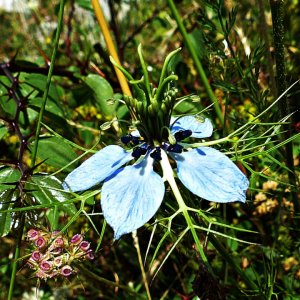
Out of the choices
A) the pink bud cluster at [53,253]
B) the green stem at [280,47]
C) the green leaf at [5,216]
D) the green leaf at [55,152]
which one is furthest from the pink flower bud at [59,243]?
the green stem at [280,47]

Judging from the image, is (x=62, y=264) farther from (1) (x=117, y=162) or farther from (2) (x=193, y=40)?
(2) (x=193, y=40)

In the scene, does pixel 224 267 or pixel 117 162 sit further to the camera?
pixel 224 267

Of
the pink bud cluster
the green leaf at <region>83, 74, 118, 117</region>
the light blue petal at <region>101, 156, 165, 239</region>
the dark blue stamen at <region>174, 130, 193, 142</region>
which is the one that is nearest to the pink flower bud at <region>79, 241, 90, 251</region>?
the pink bud cluster

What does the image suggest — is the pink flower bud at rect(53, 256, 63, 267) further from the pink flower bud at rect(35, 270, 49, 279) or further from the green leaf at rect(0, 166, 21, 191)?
the green leaf at rect(0, 166, 21, 191)

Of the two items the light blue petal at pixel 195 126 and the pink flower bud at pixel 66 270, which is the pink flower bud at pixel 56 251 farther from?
the light blue petal at pixel 195 126

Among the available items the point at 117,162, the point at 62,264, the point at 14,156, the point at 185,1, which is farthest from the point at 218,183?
the point at 185,1

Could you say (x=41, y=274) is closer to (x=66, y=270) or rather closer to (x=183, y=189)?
(x=66, y=270)
